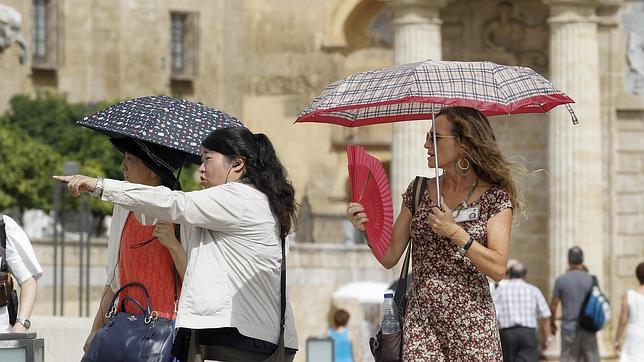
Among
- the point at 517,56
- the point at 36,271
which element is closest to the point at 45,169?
the point at 517,56

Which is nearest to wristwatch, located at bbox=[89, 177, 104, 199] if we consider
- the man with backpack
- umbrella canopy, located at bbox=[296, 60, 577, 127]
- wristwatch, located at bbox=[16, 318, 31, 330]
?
umbrella canopy, located at bbox=[296, 60, 577, 127]

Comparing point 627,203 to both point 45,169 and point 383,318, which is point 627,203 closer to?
point 383,318

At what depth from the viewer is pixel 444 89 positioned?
984 cm

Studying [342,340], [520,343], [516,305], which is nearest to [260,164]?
[516,305]

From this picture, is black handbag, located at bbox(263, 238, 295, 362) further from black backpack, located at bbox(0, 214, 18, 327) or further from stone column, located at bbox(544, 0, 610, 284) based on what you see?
stone column, located at bbox(544, 0, 610, 284)

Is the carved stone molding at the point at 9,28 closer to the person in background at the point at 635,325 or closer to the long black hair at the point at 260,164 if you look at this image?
the person in background at the point at 635,325

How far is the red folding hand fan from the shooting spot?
32.2ft

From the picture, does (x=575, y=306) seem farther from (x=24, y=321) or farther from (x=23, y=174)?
(x=23, y=174)

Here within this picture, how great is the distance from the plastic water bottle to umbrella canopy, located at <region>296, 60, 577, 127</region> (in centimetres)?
103

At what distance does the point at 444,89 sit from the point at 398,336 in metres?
1.31

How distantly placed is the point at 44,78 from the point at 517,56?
102 feet

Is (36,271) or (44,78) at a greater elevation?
(44,78)

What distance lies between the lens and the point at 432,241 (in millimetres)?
9453

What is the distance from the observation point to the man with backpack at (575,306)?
21188 millimetres
